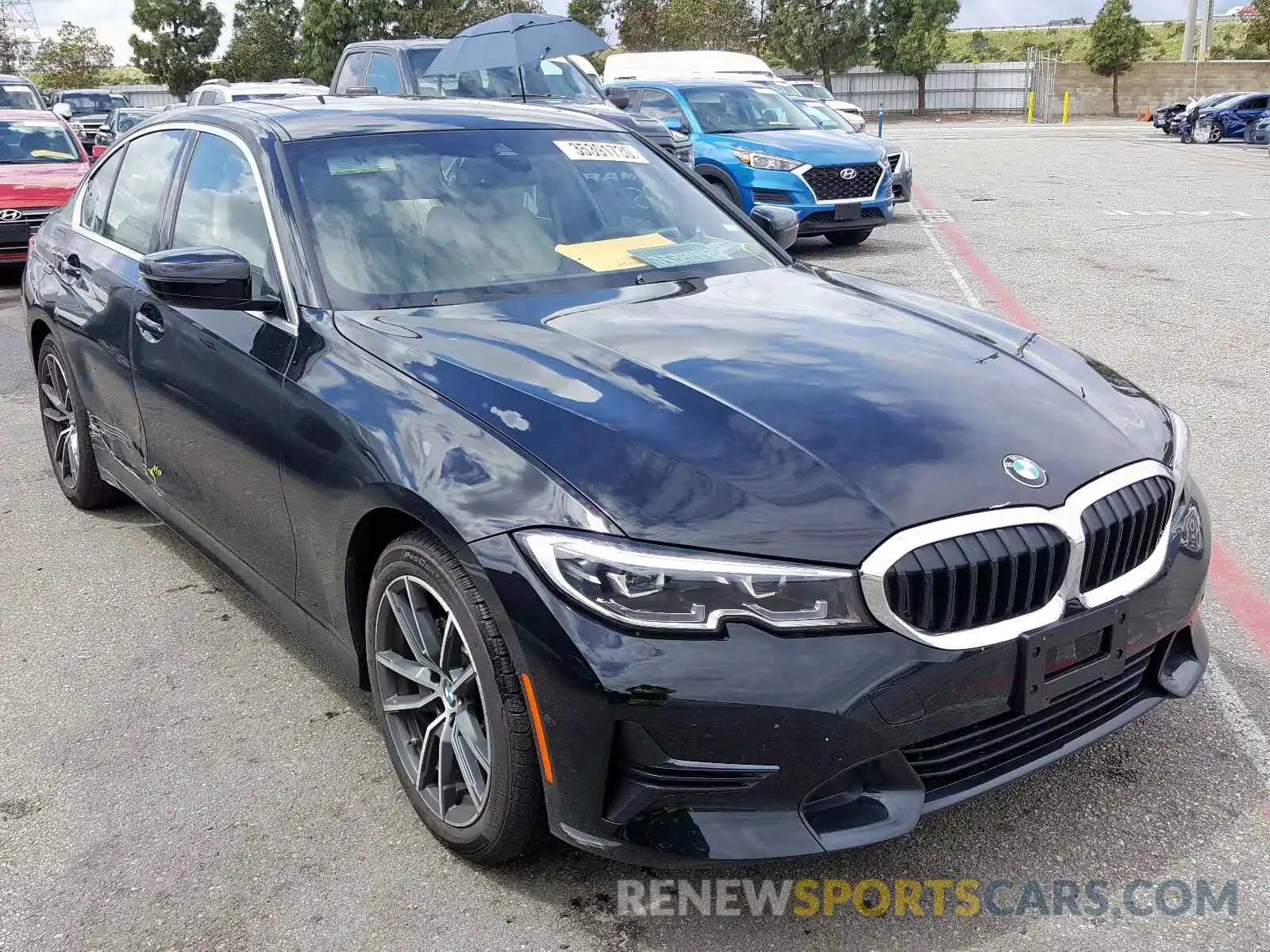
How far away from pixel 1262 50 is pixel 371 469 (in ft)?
244

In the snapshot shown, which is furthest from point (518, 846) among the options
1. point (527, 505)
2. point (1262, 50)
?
point (1262, 50)

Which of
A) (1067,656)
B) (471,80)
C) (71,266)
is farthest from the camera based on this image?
(471,80)

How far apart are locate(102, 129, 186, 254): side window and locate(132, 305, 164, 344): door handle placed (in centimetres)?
31

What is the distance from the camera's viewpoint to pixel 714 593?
7.72 ft

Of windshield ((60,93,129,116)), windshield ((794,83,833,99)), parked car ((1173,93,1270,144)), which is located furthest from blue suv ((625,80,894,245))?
parked car ((1173,93,1270,144))

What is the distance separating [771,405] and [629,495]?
0.50m

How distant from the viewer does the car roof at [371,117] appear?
391cm

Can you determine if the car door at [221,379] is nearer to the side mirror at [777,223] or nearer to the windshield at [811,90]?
the side mirror at [777,223]

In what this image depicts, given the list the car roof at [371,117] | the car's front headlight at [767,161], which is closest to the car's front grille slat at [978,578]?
the car roof at [371,117]

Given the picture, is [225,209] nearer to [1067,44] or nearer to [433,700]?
[433,700]

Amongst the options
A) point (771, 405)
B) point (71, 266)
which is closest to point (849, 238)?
point (71, 266)

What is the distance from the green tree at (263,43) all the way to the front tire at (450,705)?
71.4 m

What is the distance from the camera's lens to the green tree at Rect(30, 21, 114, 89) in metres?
74.4

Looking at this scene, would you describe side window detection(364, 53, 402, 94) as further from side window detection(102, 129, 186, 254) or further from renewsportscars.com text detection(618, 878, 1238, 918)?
renewsportscars.com text detection(618, 878, 1238, 918)
